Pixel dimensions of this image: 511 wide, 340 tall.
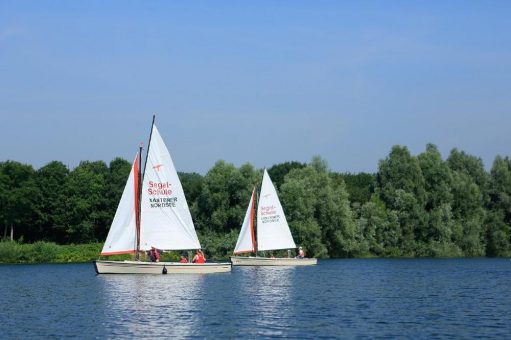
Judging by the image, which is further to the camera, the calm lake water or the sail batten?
the sail batten

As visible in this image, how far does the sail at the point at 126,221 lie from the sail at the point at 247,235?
20.5 metres

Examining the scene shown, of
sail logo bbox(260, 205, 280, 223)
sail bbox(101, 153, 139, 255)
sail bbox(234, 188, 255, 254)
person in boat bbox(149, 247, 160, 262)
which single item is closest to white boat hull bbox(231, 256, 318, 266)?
sail bbox(234, 188, 255, 254)

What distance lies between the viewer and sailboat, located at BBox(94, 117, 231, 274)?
194ft

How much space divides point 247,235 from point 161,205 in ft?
68.0

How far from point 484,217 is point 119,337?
88.5m

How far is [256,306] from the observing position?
1614 inches

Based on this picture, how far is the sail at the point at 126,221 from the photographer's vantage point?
2309 inches

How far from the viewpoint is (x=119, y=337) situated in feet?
100.0

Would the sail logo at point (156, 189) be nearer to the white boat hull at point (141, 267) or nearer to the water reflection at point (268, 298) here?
the white boat hull at point (141, 267)

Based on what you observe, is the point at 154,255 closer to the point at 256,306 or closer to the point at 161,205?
the point at 161,205

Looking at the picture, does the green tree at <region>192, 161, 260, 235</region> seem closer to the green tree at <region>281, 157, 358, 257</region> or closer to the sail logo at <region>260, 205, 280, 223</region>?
the green tree at <region>281, 157, 358, 257</region>

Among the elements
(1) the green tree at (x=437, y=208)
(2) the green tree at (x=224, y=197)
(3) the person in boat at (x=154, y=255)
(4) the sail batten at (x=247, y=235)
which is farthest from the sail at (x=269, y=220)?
(1) the green tree at (x=437, y=208)

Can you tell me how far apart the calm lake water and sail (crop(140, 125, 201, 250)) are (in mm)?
3027

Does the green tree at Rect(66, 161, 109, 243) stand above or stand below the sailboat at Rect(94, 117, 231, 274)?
above
